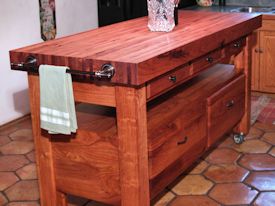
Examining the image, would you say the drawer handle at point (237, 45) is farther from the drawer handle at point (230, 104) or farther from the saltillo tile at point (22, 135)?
the saltillo tile at point (22, 135)

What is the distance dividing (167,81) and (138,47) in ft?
0.71

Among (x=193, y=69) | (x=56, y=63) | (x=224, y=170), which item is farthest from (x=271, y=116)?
(x=56, y=63)

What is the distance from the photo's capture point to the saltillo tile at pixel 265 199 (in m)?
2.69

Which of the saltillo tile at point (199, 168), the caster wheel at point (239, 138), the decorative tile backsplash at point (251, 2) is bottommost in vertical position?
the saltillo tile at point (199, 168)

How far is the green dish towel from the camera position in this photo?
2.17 metres

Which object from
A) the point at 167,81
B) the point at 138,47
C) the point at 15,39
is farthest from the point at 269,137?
the point at 15,39

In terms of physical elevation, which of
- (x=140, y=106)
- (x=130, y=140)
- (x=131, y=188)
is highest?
(x=140, y=106)

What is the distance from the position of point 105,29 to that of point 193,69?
25.0 inches

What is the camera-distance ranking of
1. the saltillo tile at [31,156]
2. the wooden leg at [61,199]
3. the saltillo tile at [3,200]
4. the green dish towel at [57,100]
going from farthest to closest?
the saltillo tile at [31,156]
the saltillo tile at [3,200]
the wooden leg at [61,199]
the green dish towel at [57,100]

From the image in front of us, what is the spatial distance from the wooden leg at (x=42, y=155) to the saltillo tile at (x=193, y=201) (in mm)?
678

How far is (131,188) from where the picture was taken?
2.20 metres

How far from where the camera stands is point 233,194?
9.21 feet

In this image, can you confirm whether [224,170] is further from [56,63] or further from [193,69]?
[56,63]

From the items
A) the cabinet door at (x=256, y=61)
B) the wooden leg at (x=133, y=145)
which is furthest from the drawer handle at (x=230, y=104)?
the cabinet door at (x=256, y=61)
